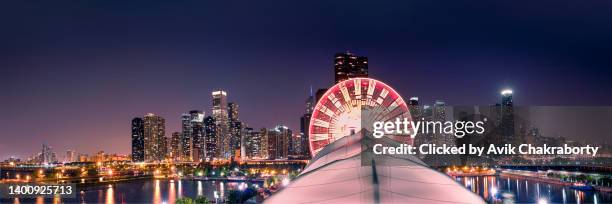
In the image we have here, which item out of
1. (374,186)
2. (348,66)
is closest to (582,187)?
(348,66)

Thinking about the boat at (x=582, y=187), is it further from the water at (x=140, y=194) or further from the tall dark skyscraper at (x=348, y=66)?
the water at (x=140, y=194)

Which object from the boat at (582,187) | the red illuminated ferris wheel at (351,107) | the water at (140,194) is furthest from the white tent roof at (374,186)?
the boat at (582,187)

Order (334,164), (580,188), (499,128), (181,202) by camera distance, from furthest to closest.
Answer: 1. (499,128)
2. (580,188)
3. (181,202)
4. (334,164)

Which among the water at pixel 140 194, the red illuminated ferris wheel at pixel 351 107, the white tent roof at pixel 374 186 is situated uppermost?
the red illuminated ferris wheel at pixel 351 107

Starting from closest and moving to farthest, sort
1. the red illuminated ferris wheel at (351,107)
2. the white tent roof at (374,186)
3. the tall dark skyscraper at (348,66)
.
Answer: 1. the white tent roof at (374,186)
2. the red illuminated ferris wheel at (351,107)
3. the tall dark skyscraper at (348,66)

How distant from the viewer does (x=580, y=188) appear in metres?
67.4

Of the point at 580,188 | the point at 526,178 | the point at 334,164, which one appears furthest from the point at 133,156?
the point at 334,164

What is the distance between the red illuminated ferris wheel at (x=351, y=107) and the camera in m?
31.9

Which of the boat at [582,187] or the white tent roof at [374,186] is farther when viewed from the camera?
the boat at [582,187]

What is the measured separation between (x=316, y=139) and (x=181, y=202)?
9.13 m

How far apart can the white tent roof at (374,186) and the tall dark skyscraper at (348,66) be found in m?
48.3

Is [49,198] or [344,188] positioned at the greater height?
[344,188]

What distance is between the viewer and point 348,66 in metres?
61.2

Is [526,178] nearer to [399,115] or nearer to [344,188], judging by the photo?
[399,115]
